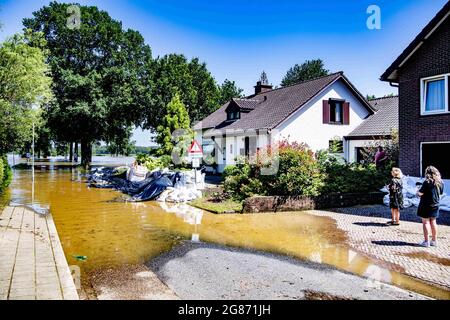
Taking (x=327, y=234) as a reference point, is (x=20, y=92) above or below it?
above

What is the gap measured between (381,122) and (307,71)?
48.1m

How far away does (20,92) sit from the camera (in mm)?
17141

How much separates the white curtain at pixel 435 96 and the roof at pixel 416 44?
148 centimetres

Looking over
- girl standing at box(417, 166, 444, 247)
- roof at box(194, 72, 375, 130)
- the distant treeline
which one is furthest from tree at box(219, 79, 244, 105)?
girl standing at box(417, 166, 444, 247)

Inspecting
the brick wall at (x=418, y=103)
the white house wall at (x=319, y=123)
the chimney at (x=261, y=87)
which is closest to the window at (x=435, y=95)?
the brick wall at (x=418, y=103)

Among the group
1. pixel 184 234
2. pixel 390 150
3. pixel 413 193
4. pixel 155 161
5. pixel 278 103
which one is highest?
pixel 278 103

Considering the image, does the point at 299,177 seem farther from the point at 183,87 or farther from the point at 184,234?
the point at 183,87

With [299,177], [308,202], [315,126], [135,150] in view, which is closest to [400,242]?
[308,202]

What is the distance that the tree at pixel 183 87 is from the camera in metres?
37.7

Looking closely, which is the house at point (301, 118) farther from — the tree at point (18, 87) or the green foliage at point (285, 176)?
the tree at point (18, 87)

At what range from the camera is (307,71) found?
67.1 meters

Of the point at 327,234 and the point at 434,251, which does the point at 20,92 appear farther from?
the point at 434,251
